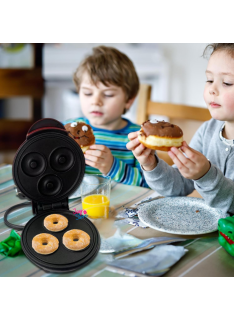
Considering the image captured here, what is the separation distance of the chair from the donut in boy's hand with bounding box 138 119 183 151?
666 millimetres

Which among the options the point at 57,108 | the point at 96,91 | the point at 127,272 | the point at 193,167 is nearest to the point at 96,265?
the point at 127,272

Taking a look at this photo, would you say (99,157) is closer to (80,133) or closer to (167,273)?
(80,133)

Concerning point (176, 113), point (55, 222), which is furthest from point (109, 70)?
point (55, 222)

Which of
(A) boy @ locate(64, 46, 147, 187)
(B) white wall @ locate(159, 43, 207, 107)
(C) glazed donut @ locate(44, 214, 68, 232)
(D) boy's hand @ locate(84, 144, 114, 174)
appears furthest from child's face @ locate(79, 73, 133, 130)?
(B) white wall @ locate(159, 43, 207, 107)

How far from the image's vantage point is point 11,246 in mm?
734

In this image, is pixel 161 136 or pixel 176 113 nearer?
pixel 161 136

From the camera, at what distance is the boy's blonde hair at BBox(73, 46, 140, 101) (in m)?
1.41

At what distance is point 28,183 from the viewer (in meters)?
0.83

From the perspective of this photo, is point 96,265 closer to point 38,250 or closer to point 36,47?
point 38,250

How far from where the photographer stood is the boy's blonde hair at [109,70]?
1.41 meters

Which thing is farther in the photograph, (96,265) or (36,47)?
(36,47)

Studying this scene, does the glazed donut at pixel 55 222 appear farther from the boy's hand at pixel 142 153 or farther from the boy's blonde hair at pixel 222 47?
the boy's blonde hair at pixel 222 47

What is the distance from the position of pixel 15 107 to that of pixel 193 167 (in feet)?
10.2

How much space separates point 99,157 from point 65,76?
2312 millimetres
